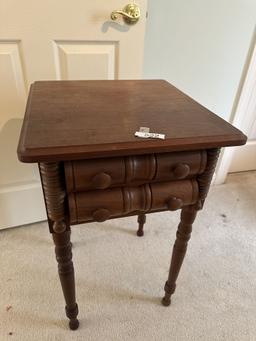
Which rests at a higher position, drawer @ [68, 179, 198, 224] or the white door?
the white door

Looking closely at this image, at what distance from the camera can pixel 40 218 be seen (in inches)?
53.2

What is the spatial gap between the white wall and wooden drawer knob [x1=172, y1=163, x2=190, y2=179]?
767 mm

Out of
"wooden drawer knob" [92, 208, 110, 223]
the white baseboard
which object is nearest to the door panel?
the white baseboard

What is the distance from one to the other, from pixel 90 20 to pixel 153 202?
29.7 inches

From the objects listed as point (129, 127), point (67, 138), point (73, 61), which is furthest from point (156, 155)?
point (73, 61)

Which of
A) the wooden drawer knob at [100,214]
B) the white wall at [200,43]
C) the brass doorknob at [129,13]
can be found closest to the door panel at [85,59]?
the brass doorknob at [129,13]

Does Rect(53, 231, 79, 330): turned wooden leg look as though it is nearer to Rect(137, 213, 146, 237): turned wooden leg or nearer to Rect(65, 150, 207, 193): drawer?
Rect(65, 150, 207, 193): drawer

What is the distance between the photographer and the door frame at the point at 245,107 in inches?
53.6

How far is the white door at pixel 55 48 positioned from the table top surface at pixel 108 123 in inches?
7.5

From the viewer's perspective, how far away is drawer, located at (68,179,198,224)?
2.00ft

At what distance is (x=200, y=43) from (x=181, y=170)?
896 millimetres

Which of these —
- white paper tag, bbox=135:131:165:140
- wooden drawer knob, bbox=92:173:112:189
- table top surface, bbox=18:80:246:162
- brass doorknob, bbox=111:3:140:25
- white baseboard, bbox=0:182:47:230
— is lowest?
white baseboard, bbox=0:182:47:230

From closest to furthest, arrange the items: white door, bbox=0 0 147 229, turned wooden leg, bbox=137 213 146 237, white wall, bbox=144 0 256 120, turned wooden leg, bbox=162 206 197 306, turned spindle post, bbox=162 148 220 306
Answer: turned spindle post, bbox=162 148 220 306, turned wooden leg, bbox=162 206 197 306, white door, bbox=0 0 147 229, white wall, bbox=144 0 256 120, turned wooden leg, bbox=137 213 146 237

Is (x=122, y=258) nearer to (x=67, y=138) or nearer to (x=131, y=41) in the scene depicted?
(x=67, y=138)
